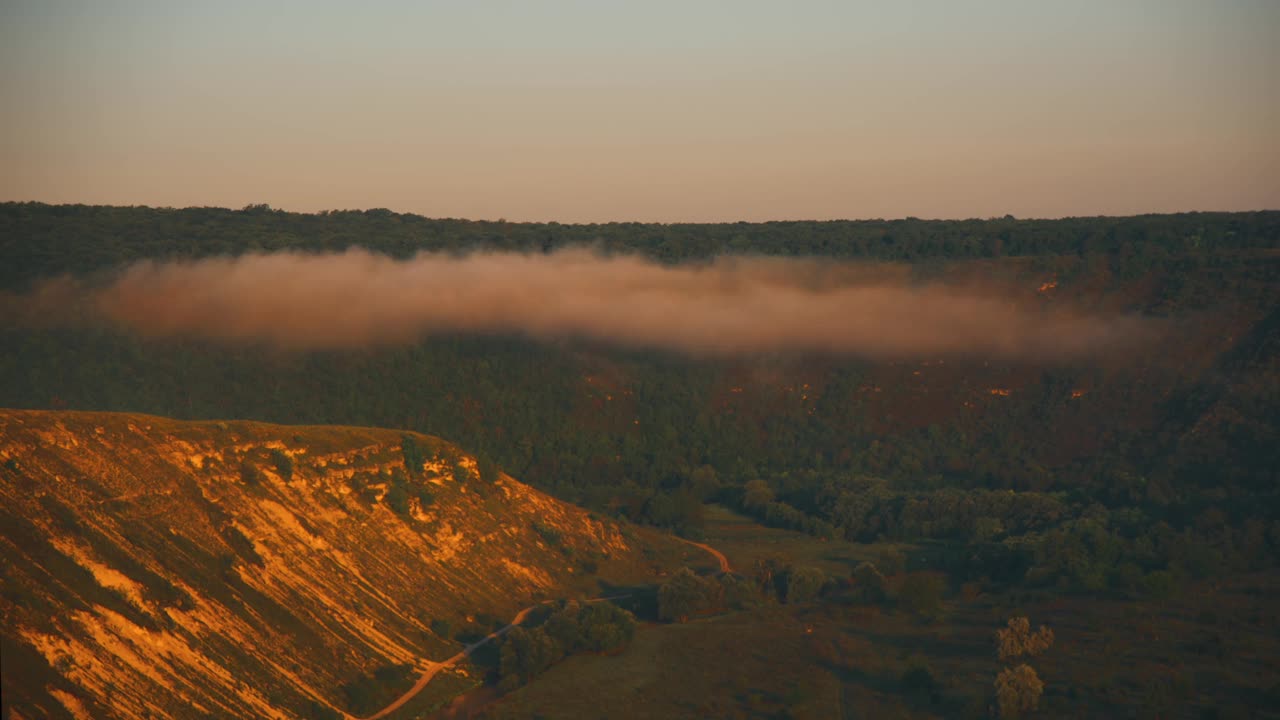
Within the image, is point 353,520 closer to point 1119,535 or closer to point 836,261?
point 1119,535

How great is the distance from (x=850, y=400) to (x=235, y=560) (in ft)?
297

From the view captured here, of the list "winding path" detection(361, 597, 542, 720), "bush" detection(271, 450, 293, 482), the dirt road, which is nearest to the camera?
"winding path" detection(361, 597, 542, 720)

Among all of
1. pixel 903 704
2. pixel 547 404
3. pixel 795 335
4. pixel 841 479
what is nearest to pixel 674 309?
pixel 795 335

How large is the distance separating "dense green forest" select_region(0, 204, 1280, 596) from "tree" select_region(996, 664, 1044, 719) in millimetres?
28644

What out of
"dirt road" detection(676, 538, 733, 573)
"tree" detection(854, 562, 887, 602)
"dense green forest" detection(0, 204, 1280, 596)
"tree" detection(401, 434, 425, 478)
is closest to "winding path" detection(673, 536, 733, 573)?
"dirt road" detection(676, 538, 733, 573)

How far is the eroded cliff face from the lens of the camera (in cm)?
5709

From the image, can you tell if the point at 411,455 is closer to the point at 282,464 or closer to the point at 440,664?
the point at 282,464

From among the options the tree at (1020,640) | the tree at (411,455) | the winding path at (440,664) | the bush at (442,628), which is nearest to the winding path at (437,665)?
the winding path at (440,664)

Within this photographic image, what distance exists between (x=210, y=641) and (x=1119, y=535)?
6213cm

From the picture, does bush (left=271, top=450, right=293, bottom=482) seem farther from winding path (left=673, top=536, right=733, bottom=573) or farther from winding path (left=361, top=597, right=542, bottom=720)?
winding path (left=673, top=536, right=733, bottom=573)

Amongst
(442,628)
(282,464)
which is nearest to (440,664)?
(442,628)

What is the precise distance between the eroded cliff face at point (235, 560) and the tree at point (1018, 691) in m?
27.2

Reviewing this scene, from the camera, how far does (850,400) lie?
15038cm

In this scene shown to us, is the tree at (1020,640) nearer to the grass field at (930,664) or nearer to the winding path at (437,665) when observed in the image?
the grass field at (930,664)
